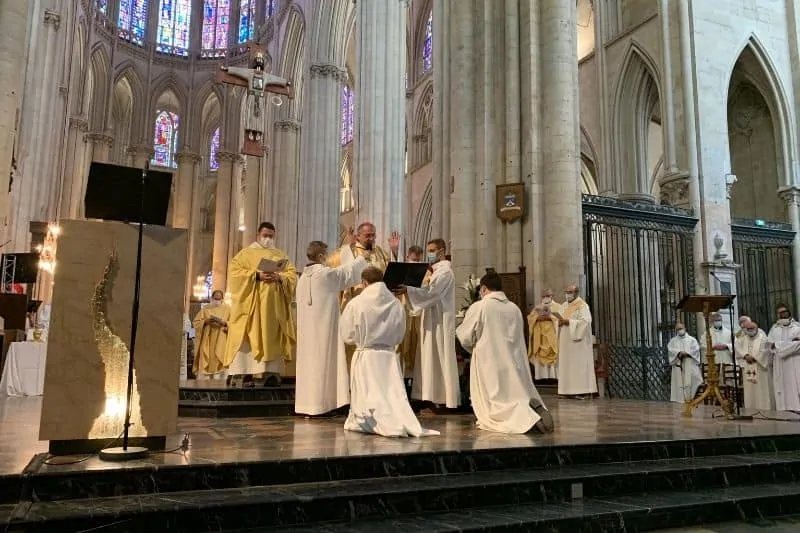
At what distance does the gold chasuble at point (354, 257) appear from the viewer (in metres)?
7.49

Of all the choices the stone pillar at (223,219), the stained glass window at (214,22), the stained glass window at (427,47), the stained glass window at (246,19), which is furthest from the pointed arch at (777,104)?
the stained glass window at (214,22)

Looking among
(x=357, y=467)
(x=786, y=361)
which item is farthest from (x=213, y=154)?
(x=357, y=467)

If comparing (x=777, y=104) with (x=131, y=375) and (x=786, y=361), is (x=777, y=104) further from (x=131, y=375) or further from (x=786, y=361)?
(x=131, y=375)

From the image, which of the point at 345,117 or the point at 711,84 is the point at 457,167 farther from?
the point at 345,117

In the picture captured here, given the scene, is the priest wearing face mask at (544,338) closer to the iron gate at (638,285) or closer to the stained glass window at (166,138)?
the iron gate at (638,285)

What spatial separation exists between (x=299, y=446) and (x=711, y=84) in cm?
1542

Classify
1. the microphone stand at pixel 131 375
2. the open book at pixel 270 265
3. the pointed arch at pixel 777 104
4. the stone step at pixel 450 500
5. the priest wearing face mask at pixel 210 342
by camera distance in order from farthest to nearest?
1. the pointed arch at pixel 777 104
2. the priest wearing face mask at pixel 210 342
3. the open book at pixel 270 265
4. the microphone stand at pixel 131 375
5. the stone step at pixel 450 500

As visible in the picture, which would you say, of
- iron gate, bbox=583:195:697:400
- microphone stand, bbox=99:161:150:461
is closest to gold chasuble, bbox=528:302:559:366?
iron gate, bbox=583:195:697:400

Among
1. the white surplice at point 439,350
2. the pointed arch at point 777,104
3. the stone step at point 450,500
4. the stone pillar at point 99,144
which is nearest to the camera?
the stone step at point 450,500

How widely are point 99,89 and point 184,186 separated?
6.46m

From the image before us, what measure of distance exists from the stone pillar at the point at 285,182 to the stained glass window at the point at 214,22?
44.6 feet

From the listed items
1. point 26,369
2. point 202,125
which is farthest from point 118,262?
point 202,125

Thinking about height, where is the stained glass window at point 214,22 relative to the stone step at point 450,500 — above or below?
above

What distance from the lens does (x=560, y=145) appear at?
12398 millimetres
